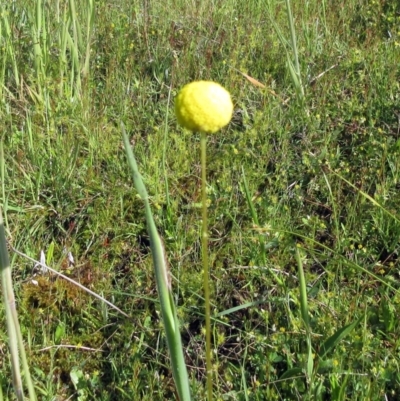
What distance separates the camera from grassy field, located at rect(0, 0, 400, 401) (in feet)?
4.87

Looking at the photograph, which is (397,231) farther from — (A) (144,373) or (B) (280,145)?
(A) (144,373)

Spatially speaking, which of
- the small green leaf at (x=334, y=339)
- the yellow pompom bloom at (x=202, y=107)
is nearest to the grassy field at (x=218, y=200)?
the small green leaf at (x=334, y=339)

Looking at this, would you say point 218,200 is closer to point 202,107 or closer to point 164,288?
point 164,288

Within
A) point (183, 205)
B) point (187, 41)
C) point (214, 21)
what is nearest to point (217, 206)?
point (183, 205)

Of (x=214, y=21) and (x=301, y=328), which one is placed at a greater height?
(x=214, y=21)

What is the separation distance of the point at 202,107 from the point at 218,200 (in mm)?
1231

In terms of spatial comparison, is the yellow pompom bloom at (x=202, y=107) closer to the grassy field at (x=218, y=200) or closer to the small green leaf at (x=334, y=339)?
the grassy field at (x=218, y=200)

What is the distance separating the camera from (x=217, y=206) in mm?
1959

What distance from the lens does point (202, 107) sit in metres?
0.73

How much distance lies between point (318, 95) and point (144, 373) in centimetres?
152

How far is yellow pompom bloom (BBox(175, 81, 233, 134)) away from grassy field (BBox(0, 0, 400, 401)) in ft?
1.65

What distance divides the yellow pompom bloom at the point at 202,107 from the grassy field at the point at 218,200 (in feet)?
1.65

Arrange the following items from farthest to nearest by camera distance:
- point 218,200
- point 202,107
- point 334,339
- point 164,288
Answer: point 218,200 < point 334,339 < point 164,288 < point 202,107

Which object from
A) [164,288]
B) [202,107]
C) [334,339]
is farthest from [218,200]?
[202,107]
